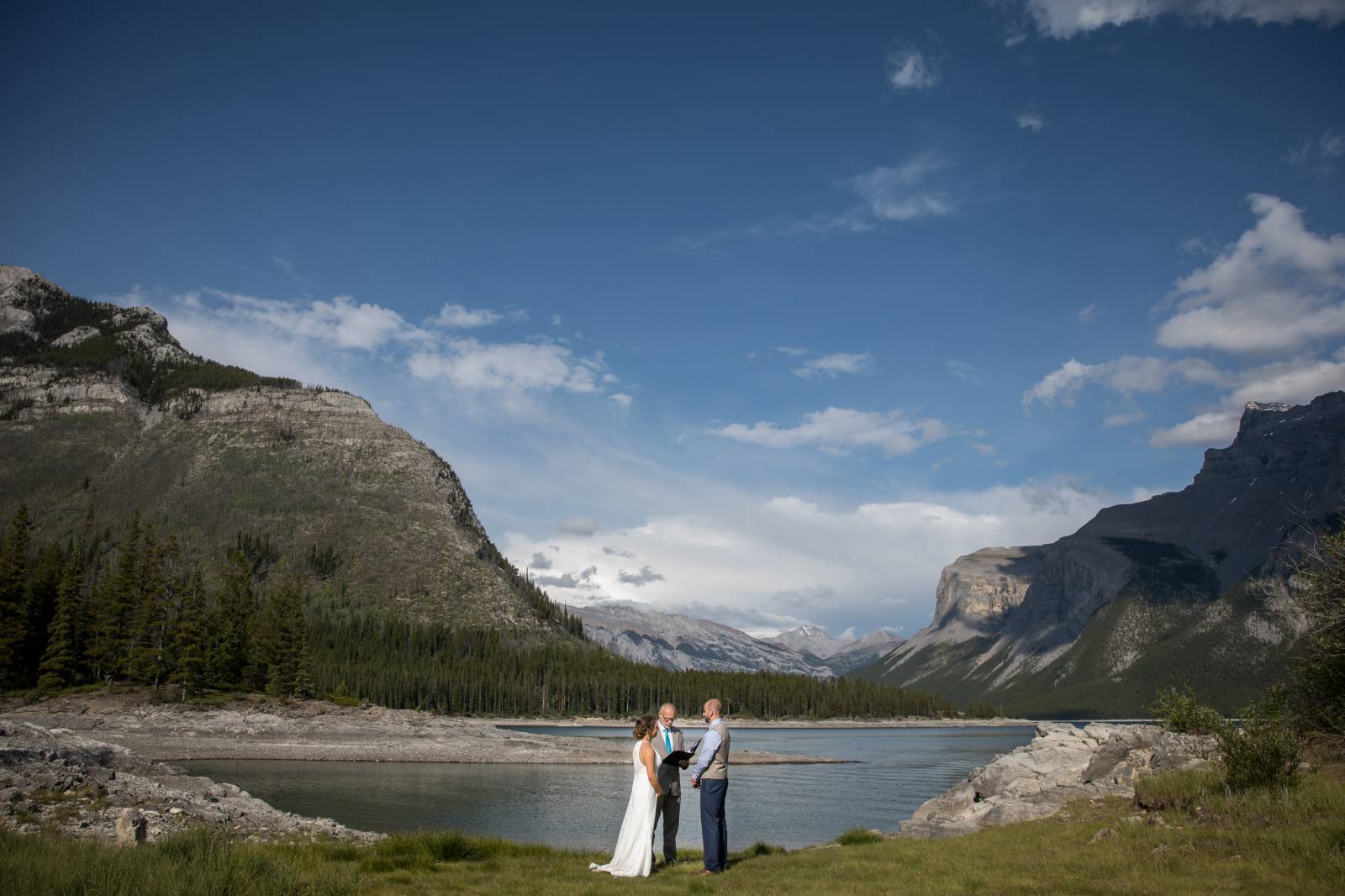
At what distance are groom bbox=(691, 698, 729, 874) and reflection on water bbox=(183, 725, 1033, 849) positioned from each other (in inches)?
642

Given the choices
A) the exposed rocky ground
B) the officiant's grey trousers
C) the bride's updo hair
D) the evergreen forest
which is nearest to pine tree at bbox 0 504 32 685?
the evergreen forest

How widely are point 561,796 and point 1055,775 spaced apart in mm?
28296

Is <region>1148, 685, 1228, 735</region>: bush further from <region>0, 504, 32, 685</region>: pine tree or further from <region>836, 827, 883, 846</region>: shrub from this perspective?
<region>0, 504, 32, 685</region>: pine tree

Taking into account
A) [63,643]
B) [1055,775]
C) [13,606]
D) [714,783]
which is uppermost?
[13,606]

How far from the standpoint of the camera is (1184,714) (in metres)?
26.0

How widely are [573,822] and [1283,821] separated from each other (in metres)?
29.3

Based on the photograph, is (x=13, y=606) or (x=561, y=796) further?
(x=13, y=606)

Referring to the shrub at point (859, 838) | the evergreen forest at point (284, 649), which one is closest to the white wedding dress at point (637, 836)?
the shrub at point (859, 838)

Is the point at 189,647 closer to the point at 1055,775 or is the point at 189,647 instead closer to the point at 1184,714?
the point at 1055,775

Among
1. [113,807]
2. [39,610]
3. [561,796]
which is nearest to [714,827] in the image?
[113,807]

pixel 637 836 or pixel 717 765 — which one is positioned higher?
pixel 717 765

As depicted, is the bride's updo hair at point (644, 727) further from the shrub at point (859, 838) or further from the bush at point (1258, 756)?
the bush at point (1258, 756)

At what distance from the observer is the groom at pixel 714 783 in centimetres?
1404

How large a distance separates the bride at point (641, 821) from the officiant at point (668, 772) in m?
0.18
